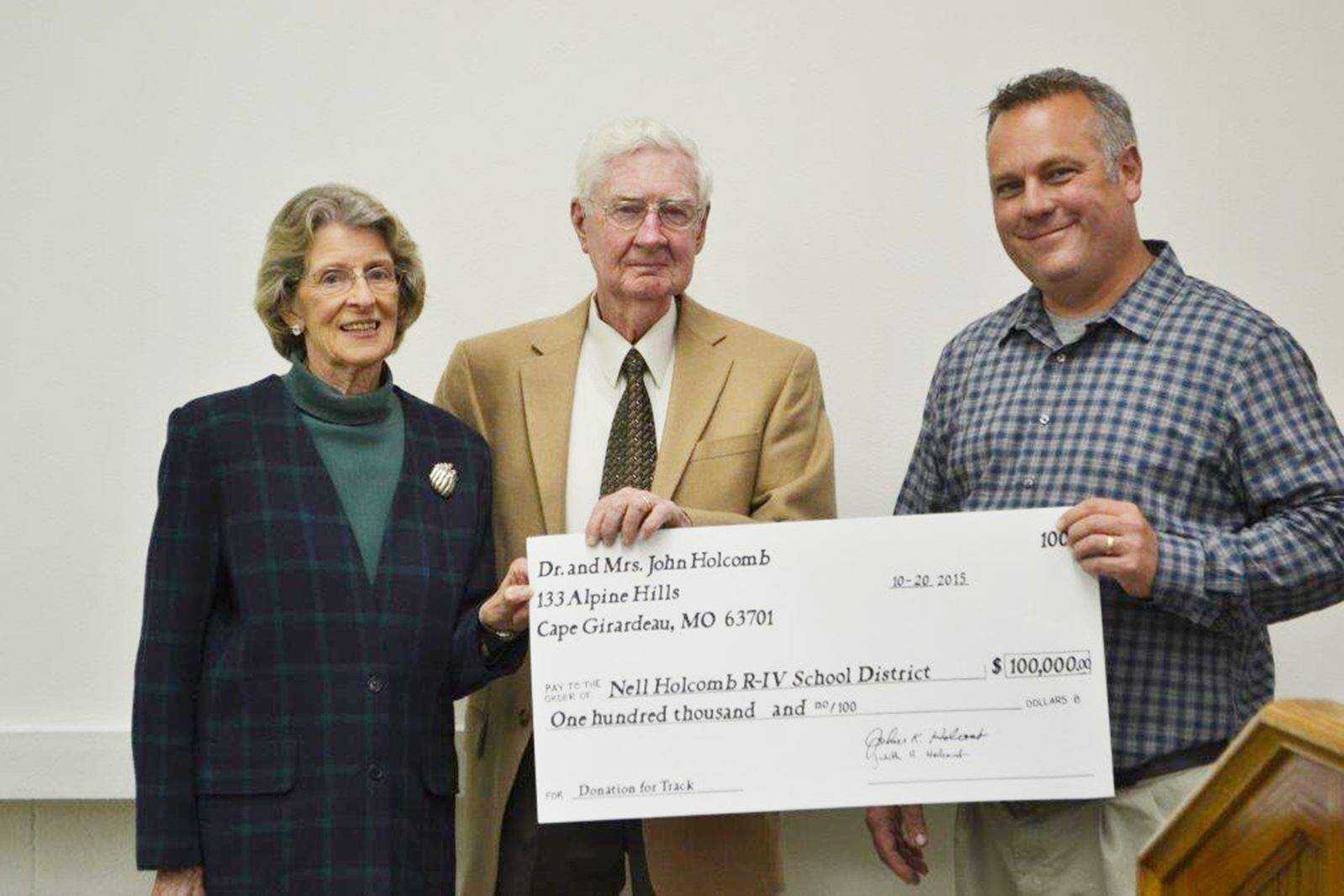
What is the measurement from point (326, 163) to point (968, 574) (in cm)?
180

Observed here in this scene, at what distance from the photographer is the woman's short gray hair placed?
214cm

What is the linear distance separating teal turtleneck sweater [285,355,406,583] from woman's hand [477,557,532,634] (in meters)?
0.18

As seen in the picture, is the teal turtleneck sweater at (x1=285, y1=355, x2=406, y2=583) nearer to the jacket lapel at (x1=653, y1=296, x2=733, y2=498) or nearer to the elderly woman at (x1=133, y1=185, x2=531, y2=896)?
the elderly woman at (x1=133, y1=185, x2=531, y2=896)

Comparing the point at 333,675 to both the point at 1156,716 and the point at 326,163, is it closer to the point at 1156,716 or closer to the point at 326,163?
the point at 1156,716

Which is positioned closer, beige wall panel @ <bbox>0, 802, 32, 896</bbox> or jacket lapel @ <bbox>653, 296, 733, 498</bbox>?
jacket lapel @ <bbox>653, 296, 733, 498</bbox>

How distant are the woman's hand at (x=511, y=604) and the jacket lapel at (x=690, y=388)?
0.90 ft

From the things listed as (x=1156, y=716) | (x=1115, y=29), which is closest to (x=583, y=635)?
(x=1156, y=716)

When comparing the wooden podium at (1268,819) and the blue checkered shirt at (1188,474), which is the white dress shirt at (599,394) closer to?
the blue checkered shirt at (1188,474)

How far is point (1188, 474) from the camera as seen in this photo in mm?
2000

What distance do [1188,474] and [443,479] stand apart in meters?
1.11

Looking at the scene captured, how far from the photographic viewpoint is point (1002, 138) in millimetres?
2164
